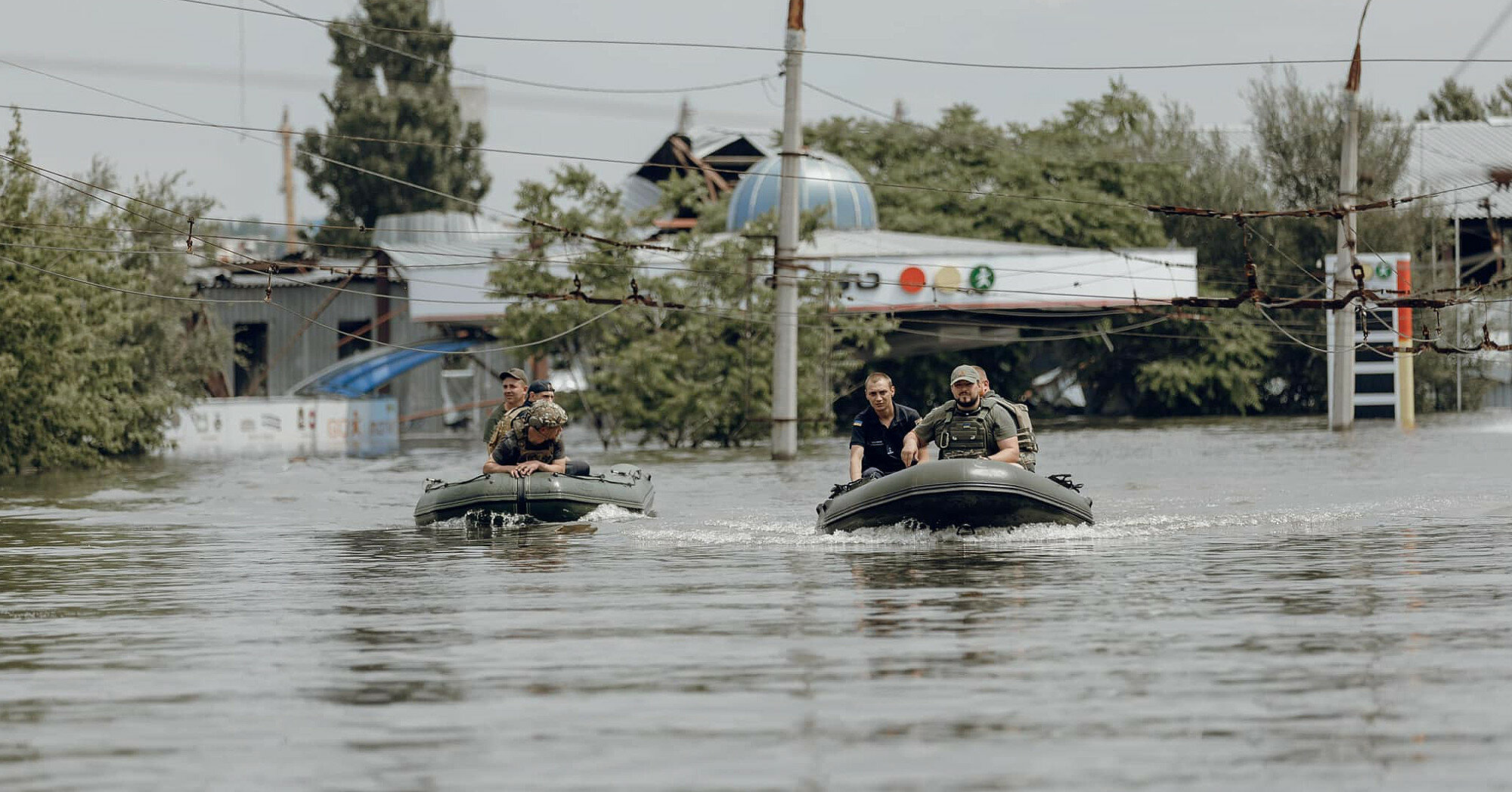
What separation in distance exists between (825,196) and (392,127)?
22431 millimetres

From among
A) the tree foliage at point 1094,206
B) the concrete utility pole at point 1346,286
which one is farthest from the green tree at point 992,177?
the concrete utility pole at point 1346,286

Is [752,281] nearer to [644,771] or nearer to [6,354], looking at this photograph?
[6,354]

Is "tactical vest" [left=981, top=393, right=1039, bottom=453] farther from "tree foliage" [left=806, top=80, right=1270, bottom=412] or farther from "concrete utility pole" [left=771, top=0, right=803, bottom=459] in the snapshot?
"tree foliage" [left=806, top=80, right=1270, bottom=412]

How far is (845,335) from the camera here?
55.5 metres

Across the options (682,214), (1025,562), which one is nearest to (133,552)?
(1025,562)

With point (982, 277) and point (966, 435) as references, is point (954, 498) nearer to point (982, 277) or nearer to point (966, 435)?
point (966, 435)

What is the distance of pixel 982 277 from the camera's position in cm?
5884

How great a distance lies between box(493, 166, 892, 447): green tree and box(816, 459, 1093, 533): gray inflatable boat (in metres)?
28.3

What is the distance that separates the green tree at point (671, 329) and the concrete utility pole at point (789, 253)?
8587mm

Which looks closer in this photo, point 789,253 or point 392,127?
point 789,253

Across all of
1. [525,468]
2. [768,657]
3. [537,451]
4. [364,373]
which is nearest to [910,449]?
[525,468]

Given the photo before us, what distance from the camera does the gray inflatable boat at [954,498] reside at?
756 inches

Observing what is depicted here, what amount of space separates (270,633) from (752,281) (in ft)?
126

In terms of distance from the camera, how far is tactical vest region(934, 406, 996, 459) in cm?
2019
